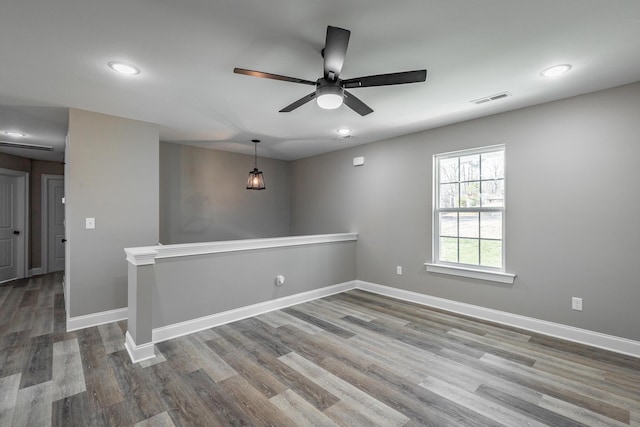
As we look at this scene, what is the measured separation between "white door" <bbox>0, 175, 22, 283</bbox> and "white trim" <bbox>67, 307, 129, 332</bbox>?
3743 mm

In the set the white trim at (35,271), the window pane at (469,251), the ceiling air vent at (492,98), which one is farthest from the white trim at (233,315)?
the white trim at (35,271)

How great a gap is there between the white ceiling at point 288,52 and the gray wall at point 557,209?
0.29 meters

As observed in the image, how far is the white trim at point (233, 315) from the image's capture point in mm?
3043

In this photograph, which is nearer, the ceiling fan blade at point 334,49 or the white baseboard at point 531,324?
the ceiling fan blade at point 334,49

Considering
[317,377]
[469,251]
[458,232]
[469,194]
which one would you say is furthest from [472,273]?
[317,377]

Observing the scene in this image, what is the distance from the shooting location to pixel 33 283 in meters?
5.43

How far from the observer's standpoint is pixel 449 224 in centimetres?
406

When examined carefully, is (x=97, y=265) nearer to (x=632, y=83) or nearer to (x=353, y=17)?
(x=353, y=17)

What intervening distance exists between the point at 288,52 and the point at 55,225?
7.09 m

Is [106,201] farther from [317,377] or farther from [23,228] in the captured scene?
[23,228]

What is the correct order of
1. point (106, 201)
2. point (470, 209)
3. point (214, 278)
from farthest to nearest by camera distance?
point (470, 209) < point (106, 201) < point (214, 278)

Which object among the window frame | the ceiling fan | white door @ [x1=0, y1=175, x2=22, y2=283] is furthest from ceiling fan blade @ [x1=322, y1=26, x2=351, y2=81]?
white door @ [x1=0, y1=175, x2=22, y2=283]

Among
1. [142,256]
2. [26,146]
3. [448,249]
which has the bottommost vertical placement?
[448,249]

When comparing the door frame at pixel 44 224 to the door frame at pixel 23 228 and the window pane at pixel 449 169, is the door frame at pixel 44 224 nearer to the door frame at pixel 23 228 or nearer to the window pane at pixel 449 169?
the door frame at pixel 23 228
